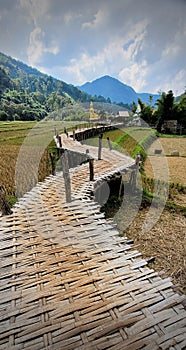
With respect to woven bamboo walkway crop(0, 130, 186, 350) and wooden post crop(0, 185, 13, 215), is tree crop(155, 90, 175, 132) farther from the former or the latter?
wooden post crop(0, 185, 13, 215)

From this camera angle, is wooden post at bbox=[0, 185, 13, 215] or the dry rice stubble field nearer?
the dry rice stubble field

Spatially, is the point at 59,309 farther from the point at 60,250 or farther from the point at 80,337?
the point at 60,250

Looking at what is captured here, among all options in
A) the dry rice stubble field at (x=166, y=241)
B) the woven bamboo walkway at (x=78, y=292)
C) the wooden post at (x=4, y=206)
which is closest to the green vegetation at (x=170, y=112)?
the dry rice stubble field at (x=166, y=241)

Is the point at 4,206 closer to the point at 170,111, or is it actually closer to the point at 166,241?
the point at 166,241

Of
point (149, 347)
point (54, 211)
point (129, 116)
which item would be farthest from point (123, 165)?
point (129, 116)

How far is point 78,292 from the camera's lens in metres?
2.49

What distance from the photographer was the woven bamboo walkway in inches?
78.4

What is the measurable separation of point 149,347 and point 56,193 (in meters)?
4.08

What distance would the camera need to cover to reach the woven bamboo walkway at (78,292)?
6.53 feet

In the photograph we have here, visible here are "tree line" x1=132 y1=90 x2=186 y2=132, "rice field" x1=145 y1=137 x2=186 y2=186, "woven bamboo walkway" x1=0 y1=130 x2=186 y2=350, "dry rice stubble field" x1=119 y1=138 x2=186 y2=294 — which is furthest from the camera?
"tree line" x1=132 y1=90 x2=186 y2=132

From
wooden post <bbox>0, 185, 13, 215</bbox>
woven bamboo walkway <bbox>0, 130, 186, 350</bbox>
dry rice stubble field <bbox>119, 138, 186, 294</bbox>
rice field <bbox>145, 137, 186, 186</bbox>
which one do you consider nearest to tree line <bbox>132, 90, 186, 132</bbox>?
rice field <bbox>145, 137, 186, 186</bbox>

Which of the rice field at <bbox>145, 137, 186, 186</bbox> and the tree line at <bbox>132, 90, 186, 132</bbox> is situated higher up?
the tree line at <bbox>132, 90, 186, 132</bbox>

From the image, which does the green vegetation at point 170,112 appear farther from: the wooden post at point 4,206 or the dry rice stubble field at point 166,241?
the wooden post at point 4,206

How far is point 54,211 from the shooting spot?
447 centimetres
